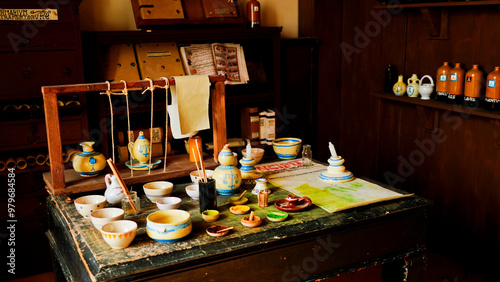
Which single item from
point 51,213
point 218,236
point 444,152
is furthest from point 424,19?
point 51,213

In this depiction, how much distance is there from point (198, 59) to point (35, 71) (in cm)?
126

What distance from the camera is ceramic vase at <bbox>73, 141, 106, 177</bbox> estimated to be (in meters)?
2.22

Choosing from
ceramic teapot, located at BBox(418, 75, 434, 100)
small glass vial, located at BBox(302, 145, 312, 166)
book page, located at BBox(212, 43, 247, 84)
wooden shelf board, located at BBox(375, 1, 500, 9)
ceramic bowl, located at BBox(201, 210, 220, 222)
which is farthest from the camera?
book page, located at BBox(212, 43, 247, 84)

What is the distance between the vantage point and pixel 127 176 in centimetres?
226

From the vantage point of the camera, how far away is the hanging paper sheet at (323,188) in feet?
6.83

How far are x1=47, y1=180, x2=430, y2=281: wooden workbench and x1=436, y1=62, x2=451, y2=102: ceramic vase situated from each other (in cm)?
139

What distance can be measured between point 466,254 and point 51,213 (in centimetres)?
272

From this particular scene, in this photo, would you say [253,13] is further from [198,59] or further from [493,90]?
[493,90]

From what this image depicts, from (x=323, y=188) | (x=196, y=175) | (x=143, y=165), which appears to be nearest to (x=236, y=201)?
(x=196, y=175)

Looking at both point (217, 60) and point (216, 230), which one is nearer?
point (216, 230)

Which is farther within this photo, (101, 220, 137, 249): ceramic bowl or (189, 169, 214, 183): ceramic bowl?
(189, 169, 214, 183): ceramic bowl

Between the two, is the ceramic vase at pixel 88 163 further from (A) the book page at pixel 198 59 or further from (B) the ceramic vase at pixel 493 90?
(B) the ceramic vase at pixel 493 90

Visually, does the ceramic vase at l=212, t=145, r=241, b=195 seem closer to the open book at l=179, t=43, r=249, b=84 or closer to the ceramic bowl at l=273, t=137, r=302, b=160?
the ceramic bowl at l=273, t=137, r=302, b=160

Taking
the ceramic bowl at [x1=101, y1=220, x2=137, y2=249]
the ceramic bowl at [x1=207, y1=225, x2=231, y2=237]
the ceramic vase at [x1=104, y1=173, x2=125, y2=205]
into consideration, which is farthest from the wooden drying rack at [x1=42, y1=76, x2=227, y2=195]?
the ceramic bowl at [x1=207, y1=225, x2=231, y2=237]
